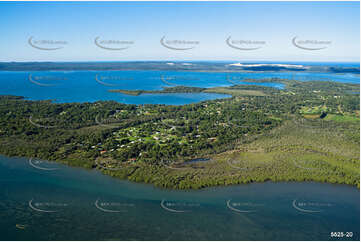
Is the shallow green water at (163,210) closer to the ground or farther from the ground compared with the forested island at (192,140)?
closer to the ground

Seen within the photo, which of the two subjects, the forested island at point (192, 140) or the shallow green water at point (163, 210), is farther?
the forested island at point (192, 140)

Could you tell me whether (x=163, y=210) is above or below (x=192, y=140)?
below

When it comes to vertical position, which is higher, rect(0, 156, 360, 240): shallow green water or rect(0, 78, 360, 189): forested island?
rect(0, 78, 360, 189): forested island

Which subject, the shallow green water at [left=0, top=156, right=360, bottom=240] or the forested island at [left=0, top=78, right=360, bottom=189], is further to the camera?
the forested island at [left=0, top=78, right=360, bottom=189]

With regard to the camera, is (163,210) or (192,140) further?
(192,140)

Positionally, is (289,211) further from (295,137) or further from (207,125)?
(207,125)
